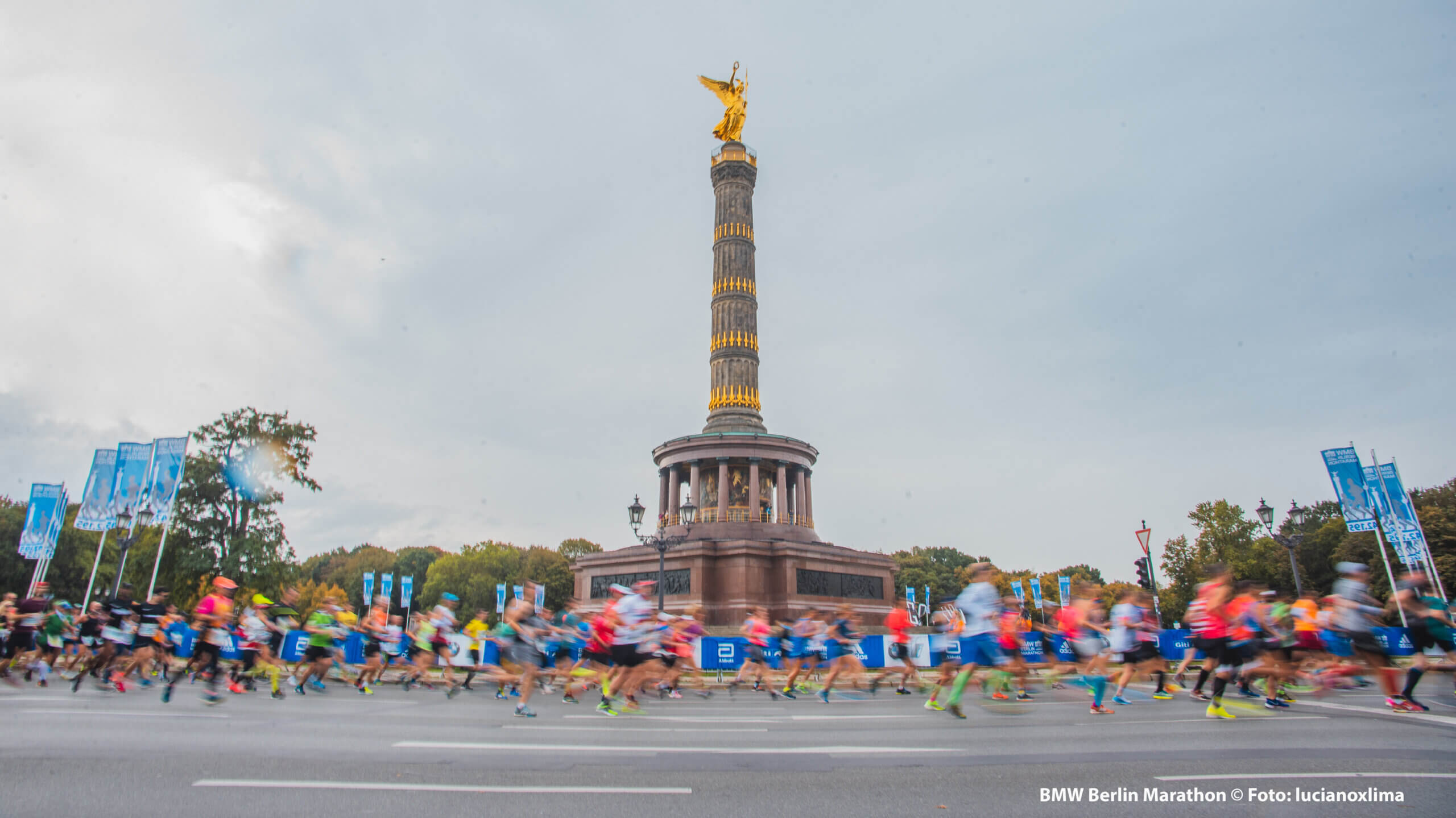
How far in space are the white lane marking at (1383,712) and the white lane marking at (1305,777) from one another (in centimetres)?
470

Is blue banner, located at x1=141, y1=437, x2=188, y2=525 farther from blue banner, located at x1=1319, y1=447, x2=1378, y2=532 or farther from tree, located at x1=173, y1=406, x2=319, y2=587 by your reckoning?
blue banner, located at x1=1319, y1=447, x2=1378, y2=532

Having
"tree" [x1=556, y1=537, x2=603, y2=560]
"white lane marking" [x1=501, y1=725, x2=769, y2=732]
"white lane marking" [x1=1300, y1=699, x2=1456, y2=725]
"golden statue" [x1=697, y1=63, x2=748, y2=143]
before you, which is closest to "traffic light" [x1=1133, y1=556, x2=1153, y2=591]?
"white lane marking" [x1=1300, y1=699, x2=1456, y2=725]

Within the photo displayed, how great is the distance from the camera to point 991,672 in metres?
13.1

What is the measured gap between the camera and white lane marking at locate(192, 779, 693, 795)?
5586 millimetres

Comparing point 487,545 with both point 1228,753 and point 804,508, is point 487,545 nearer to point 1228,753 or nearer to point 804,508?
point 804,508

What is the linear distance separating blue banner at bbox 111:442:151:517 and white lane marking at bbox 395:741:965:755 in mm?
25184

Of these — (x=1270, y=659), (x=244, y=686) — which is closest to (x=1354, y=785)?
(x=1270, y=659)

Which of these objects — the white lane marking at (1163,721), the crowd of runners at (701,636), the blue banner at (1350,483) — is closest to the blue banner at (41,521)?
the crowd of runners at (701,636)

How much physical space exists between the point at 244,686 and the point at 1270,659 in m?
17.1

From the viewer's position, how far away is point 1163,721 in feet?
33.5

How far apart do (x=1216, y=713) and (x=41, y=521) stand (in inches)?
1368

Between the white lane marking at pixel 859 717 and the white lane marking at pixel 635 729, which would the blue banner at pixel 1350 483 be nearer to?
the white lane marking at pixel 859 717

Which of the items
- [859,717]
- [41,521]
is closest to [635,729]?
[859,717]

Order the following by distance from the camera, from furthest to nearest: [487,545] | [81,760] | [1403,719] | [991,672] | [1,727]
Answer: [487,545] < [991,672] < [1403,719] < [1,727] < [81,760]
